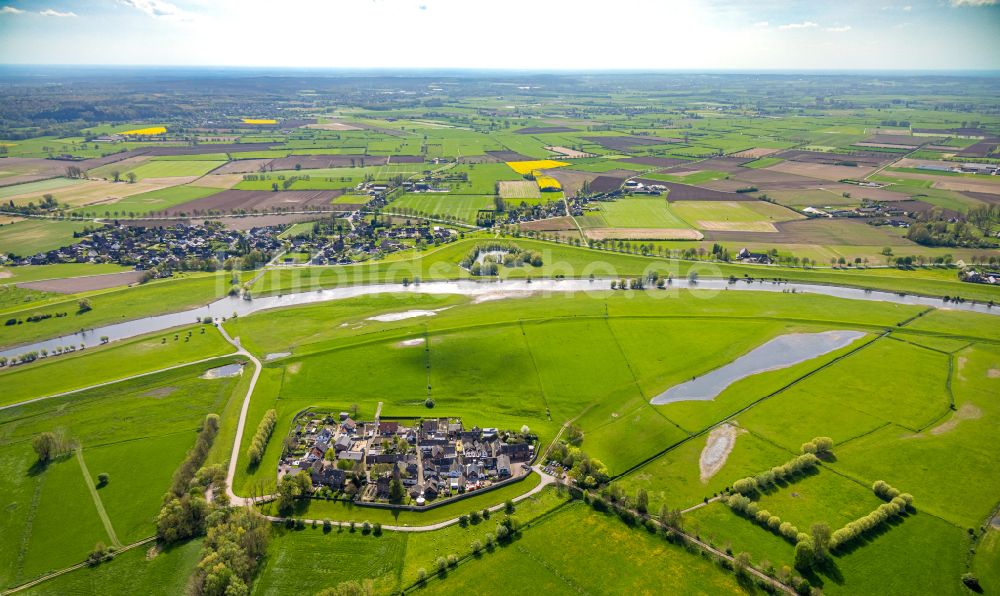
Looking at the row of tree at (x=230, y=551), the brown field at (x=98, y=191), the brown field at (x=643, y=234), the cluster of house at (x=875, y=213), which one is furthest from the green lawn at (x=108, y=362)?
the cluster of house at (x=875, y=213)

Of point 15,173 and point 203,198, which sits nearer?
point 203,198

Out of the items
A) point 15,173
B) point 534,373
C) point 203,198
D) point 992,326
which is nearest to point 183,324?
point 534,373

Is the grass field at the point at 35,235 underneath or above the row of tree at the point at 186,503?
above

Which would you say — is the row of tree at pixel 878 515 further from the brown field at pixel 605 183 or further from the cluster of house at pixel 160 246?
the brown field at pixel 605 183

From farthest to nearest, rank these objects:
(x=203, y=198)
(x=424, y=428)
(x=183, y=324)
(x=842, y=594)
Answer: (x=203, y=198) < (x=183, y=324) < (x=424, y=428) < (x=842, y=594)

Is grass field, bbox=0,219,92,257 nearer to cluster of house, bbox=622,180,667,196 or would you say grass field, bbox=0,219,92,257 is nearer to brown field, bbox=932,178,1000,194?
cluster of house, bbox=622,180,667,196

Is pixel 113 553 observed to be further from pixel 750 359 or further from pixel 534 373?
pixel 750 359
